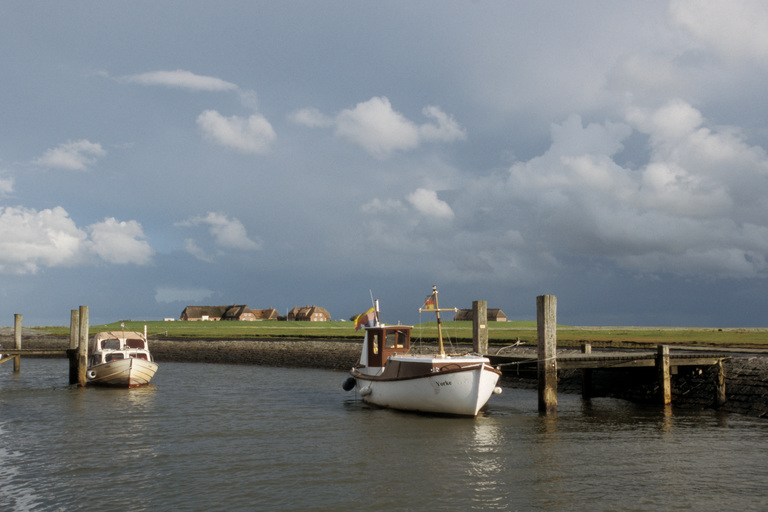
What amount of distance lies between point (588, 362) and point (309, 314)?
12753cm

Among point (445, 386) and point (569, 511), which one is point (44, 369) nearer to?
point (445, 386)

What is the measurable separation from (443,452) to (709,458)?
7.63m

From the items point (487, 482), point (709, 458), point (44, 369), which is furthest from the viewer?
point (44, 369)

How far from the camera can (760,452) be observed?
18078 mm

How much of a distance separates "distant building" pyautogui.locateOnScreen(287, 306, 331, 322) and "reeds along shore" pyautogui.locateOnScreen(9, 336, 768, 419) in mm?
76083

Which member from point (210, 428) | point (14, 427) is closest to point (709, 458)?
point (210, 428)

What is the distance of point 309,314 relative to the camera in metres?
150

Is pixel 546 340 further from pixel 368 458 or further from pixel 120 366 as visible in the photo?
pixel 120 366

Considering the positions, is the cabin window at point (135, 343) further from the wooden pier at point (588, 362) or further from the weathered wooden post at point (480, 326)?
the wooden pier at point (588, 362)

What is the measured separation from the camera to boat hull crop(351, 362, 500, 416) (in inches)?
925

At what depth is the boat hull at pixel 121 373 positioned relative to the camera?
34.6 meters

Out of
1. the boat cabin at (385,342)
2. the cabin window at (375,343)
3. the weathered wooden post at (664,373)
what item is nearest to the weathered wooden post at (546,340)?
the weathered wooden post at (664,373)

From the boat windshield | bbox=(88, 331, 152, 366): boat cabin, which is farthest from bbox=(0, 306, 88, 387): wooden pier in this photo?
the boat windshield

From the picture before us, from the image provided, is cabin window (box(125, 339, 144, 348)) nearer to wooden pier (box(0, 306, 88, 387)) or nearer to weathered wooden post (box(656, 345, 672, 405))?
wooden pier (box(0, 306, 88, 387))
